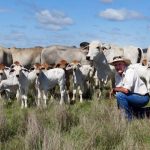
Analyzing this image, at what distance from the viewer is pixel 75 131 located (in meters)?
10.6

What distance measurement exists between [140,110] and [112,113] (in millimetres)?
1043

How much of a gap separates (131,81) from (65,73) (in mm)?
6775

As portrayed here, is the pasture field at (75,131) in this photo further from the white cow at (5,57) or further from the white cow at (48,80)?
the white cow at (5,57)

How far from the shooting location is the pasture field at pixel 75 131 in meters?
8.87

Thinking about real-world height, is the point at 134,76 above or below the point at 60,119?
above

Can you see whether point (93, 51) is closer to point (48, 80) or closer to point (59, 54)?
point (48, 80)

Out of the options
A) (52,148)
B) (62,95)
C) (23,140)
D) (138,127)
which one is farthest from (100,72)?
(52,148)

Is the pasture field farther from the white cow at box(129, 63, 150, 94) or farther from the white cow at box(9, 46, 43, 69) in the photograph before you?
the white cow at box(9, 46, 43, 69)

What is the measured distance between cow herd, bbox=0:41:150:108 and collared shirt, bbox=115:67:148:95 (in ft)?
11.2

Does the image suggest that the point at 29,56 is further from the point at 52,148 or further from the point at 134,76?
the point at 52,148

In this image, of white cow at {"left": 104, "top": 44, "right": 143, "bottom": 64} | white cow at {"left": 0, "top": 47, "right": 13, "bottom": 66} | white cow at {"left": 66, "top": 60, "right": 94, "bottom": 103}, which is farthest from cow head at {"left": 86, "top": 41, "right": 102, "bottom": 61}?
white cow at {"left": 0, "top": 47, "right": 13, "bottom": 66}

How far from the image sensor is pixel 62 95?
16453 mm

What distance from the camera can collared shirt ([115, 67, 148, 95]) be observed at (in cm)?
1153

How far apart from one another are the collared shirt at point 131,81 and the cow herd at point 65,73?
3415 millimetres
